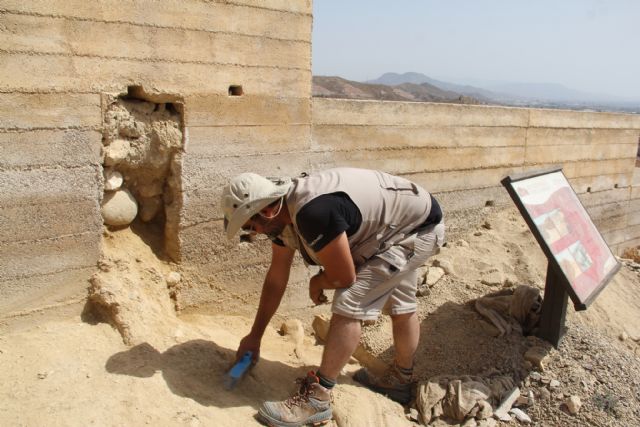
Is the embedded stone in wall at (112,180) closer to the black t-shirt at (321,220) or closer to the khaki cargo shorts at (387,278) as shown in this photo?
the black t-shirt at (321,220)

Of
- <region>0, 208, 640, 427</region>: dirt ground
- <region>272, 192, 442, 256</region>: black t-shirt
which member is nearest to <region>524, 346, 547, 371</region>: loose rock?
<region>0, 208, 640, 427</region>: dirt ground

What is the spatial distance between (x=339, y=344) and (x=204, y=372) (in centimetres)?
86

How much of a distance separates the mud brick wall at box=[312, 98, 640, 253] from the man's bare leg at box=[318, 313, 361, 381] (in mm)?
1829

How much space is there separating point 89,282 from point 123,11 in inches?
63.7

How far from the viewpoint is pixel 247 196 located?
2.69m

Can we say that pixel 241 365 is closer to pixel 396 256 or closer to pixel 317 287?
pixel 317 287

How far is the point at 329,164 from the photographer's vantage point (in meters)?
4.51

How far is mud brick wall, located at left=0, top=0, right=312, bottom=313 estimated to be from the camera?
10.1 ft

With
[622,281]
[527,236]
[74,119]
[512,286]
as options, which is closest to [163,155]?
[74,119]

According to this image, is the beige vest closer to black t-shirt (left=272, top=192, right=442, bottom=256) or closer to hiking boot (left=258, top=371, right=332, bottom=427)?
black t-shirt (left=272, top=192, right=442, bottom=256)

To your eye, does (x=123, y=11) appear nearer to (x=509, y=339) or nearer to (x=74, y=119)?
(x=74, y=119)

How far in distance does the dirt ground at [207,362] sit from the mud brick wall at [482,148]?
3.95 feet

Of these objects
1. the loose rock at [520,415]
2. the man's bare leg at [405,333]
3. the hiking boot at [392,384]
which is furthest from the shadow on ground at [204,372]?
the loose rock at [520,415]

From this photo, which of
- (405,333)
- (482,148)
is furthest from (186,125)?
(482,148)
